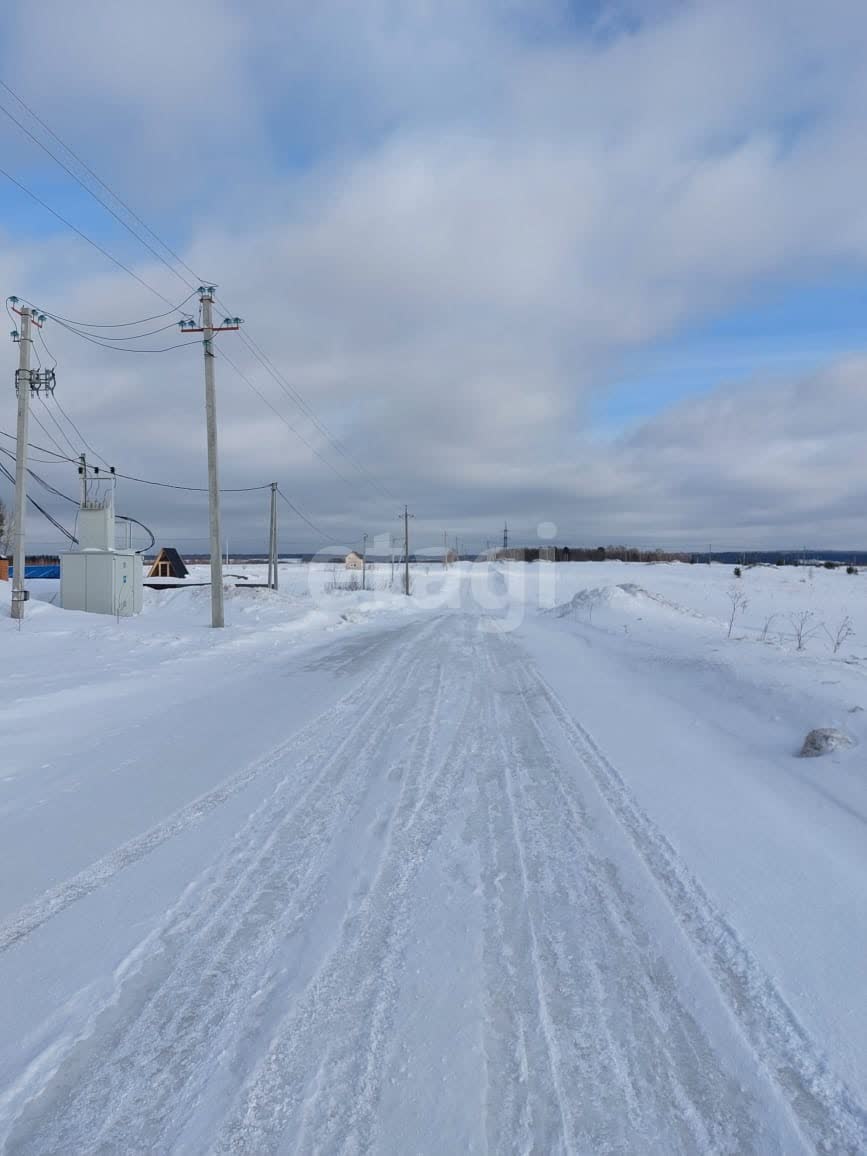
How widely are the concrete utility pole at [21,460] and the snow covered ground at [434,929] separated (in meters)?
8.60

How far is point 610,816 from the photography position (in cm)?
520

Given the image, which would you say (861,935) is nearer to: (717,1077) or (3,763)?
(717,1077)

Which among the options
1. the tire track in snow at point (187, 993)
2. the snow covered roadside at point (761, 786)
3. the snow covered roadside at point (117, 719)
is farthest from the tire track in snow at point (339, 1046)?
the snow covered roadside at point (117, 719)

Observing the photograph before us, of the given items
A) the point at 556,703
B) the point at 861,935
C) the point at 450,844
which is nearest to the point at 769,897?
the point at 861,935

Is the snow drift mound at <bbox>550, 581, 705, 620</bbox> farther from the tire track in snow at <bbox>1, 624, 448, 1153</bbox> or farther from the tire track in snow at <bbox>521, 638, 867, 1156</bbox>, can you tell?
the tire track in snow at <bbox>1, 624, 448, 1153</bbox>

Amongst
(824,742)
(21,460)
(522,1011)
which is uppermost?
(21,460)

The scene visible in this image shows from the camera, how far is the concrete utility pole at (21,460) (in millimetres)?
16078

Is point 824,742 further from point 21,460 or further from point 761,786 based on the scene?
point 21,460

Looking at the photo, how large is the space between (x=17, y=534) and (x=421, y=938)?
16.2 metres

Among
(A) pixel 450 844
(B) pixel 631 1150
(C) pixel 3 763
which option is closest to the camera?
(B) pixel 631 1150

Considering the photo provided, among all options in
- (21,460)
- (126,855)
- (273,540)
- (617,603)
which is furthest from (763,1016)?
(273,540)

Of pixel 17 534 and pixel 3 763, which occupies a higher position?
pixel 17 534

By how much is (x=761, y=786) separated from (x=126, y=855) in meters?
5.24

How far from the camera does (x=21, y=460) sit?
53.3 feet
